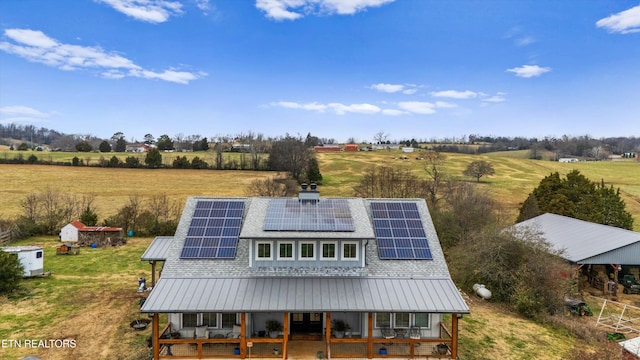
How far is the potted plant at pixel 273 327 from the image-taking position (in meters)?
16.6

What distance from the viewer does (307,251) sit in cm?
1717

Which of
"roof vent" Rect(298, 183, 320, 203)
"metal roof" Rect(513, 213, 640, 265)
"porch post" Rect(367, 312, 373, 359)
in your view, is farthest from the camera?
"metal roof" Rect(513, 213, 640, 265)

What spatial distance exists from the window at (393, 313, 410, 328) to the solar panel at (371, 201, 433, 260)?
2.63 metres

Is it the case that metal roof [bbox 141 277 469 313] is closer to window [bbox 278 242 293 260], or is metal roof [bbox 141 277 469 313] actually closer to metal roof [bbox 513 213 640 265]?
window [bbox 278 242 293 260]

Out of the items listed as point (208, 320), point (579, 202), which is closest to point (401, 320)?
point (208, 320)

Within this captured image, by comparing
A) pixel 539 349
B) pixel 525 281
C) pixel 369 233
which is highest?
pixel 369 233

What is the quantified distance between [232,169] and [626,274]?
211ft

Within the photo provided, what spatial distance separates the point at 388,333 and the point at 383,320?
1.94 feet

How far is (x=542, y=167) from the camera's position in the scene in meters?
95.2

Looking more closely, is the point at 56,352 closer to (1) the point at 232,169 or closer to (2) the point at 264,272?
(2) the point at 264,272

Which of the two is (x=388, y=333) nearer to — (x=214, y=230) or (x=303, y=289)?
(x=303, y=289)

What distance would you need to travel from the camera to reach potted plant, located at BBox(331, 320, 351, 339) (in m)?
16.7

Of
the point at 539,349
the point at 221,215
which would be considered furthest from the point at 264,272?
the point at 539,349

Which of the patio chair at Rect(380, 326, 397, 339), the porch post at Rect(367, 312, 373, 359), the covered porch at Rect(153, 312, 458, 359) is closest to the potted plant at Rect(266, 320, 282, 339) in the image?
the covered porch at Rect(153, 312, 458, 359)
